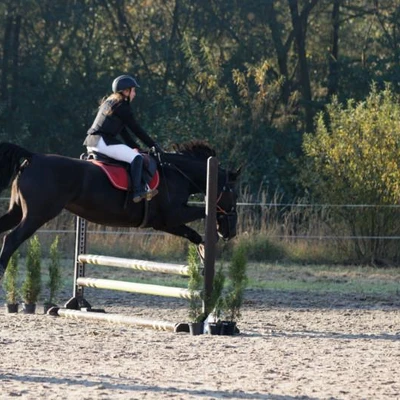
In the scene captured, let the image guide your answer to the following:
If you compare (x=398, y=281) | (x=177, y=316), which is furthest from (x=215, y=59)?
(x=177, y=316)

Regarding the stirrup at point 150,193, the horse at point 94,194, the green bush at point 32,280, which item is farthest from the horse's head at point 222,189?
the green bush at point 32,280

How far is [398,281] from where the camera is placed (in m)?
16.9

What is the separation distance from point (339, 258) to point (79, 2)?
1244 centimetres

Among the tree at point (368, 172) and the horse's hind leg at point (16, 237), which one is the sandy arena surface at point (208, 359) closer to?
the horse's hind leg at point (16, 237)

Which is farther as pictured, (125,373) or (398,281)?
(398,281)

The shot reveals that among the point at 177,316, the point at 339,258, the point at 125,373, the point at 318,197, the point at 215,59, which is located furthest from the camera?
the point at 215,59

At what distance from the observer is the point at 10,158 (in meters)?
10.2

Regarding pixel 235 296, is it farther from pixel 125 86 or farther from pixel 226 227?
pixel 125 86

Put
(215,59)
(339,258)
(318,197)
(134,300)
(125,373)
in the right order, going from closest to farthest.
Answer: (125,373)
(134,300)
(339,258)
(318,197)
(215,59)

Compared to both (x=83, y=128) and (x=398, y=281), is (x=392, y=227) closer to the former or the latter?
(x=398, y=281)

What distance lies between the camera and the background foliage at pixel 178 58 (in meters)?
28.0

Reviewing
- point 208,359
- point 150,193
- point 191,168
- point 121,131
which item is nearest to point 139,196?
point 150,193

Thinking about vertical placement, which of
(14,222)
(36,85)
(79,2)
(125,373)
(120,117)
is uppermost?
(79,2)

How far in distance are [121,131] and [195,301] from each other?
198 centimetres
